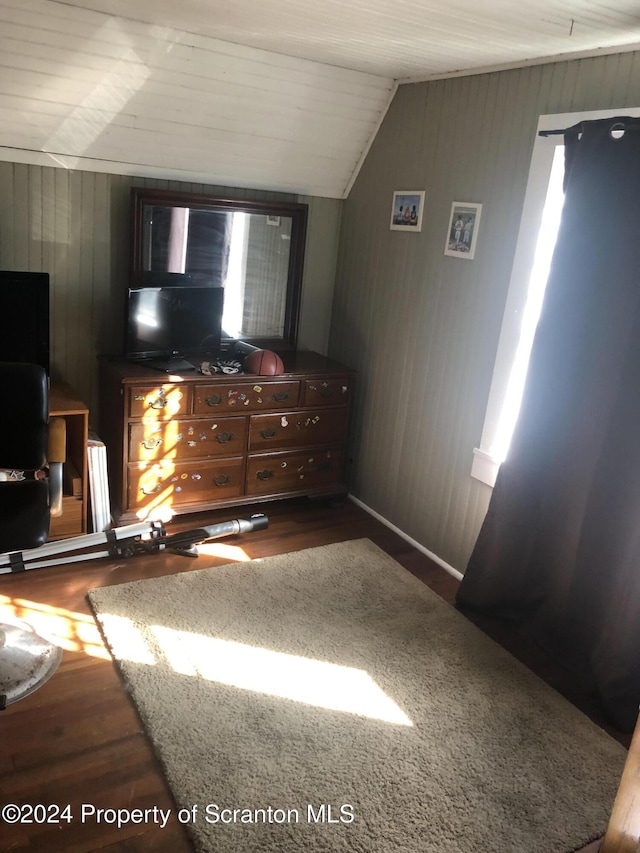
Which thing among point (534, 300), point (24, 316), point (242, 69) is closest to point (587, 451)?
point (534, 300)

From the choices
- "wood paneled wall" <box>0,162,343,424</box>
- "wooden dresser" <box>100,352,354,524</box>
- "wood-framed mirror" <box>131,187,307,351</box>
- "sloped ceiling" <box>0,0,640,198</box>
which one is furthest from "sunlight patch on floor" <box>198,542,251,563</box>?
"sloped ceiling" <box>0,0,640,198</box>

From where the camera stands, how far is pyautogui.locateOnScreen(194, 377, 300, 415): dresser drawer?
3439 millimetres

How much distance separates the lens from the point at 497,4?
85.2 inches

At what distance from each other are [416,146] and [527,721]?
263 cm

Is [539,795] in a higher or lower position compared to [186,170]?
lower

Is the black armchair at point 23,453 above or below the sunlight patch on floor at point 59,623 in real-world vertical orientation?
above

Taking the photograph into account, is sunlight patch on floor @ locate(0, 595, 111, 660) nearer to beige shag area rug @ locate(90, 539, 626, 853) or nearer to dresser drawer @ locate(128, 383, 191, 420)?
beige shag area rug @ locate(90, 539, 626, 853)

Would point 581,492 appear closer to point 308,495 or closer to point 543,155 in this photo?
point 543,155

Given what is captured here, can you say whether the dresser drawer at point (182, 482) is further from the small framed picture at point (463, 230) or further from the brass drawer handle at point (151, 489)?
the small framed picture at point (463, 230)

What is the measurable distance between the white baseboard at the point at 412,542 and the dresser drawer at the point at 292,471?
20 centimetres

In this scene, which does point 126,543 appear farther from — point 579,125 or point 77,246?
point 579,125

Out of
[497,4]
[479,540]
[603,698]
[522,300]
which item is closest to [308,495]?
[479,540]

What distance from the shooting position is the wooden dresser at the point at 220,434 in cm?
334

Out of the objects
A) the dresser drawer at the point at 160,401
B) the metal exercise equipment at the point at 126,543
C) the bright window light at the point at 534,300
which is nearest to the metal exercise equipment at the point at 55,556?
the metal exercise equipment at the point at 126,543
